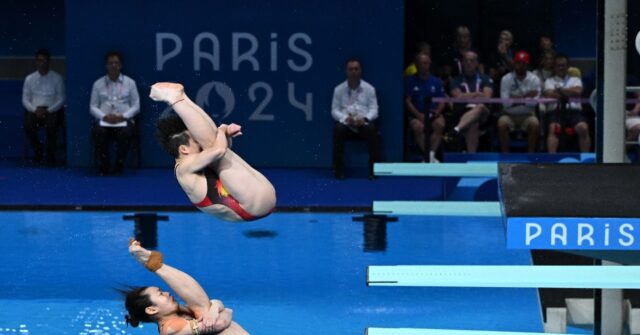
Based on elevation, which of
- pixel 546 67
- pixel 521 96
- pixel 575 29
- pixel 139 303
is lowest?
pixel 139 303

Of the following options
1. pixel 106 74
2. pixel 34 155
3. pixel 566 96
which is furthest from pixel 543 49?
pixel 34 155

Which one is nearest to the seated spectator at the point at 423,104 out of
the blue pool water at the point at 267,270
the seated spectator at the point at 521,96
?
the seated spectator at the point at 521,96

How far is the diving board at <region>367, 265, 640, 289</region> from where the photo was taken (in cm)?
559

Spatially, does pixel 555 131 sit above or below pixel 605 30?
below

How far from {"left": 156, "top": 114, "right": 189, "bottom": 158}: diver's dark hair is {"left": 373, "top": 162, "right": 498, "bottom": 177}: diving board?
9.15 feet

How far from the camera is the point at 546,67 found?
15148 millimetres

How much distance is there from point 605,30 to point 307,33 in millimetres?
8779

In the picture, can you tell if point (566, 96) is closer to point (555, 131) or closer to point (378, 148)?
point (555, 131)

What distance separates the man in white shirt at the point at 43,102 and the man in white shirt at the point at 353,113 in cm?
Result: 361

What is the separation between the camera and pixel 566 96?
48.4 feet

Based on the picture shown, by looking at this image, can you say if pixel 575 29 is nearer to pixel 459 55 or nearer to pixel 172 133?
pixel 459 55

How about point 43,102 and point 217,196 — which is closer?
point 217,196

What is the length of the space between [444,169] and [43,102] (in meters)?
8.81

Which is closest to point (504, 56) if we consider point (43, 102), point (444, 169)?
point (43, 102)
